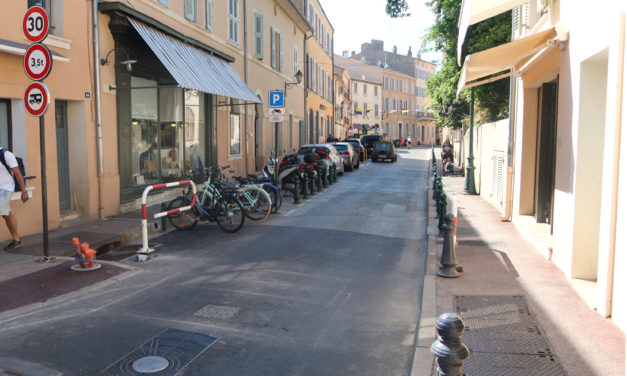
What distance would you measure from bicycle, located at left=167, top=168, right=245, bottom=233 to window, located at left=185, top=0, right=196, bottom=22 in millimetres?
6458

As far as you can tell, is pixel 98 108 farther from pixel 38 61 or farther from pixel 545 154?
pixel 545 154

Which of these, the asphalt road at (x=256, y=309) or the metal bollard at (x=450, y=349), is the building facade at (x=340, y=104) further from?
the metal bollard at (x=450, y=349)

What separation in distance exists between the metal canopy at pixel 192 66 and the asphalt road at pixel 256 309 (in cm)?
377

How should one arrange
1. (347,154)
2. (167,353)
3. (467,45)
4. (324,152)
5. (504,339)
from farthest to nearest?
(347,154)
(324,152)
(467,45)
(504,339)
(167,353)

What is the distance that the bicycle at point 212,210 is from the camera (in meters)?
9.80

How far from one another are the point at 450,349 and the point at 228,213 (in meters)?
7.33

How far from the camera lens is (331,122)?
Result: 43.7m

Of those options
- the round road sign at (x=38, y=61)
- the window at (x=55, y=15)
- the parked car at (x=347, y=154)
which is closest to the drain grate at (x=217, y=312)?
the round road sign at (x=38, y=61)

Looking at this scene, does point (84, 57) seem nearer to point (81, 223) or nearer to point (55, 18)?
point (55, 18)

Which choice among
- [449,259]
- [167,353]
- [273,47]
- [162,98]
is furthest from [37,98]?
[273,47]

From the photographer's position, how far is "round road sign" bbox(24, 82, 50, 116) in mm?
6938

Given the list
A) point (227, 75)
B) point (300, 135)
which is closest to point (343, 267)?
point (227, 75)

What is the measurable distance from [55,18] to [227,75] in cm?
607

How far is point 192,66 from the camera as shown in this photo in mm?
12539
